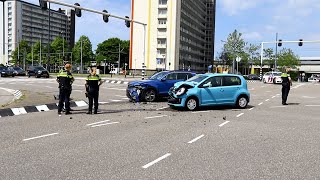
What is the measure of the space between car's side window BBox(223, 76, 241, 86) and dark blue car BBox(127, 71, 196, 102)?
3976 millimetres

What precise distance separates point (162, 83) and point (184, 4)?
83546mm

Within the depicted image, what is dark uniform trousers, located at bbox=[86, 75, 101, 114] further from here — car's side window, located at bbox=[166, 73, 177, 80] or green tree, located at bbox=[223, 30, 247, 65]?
green tree, located at bbox=[223, 30, 247, 65]

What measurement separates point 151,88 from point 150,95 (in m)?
0.35

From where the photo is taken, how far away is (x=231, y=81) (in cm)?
1548

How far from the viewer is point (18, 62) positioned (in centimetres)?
11319

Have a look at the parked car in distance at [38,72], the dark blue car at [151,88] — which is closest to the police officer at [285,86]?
the dark blue car at [151,88]

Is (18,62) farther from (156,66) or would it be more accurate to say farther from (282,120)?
(282,120)

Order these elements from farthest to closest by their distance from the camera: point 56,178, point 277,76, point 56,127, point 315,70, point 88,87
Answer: point 315,70
point 277,76
point 88,87
point 56,127
point 56,178

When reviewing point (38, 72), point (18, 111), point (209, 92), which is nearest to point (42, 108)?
point (18, 111)

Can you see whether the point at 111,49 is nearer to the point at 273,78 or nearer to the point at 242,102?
the point at 273,78

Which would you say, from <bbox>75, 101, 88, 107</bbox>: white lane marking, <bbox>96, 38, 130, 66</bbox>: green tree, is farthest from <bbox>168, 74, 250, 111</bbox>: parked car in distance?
<bbox>96, 38, 130, 66</bbox>: green tree


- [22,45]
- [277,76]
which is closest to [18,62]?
[22,45]

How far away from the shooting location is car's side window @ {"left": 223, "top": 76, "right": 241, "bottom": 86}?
1529 cm

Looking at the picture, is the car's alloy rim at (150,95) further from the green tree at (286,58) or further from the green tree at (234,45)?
the green tree at (286,58)
